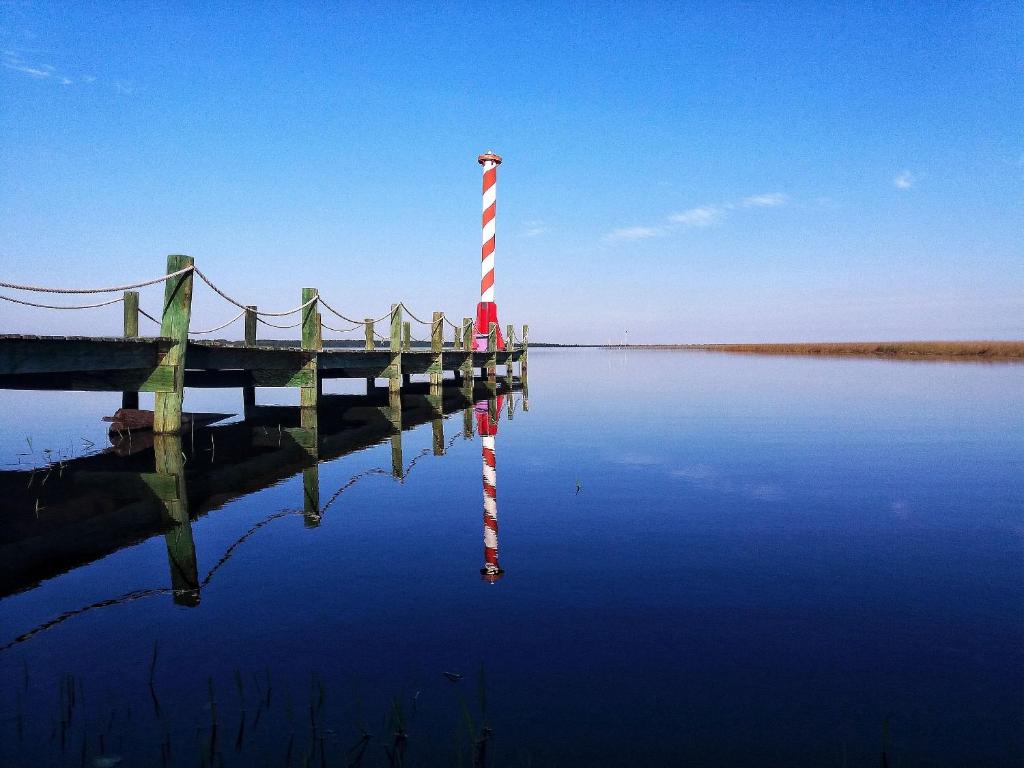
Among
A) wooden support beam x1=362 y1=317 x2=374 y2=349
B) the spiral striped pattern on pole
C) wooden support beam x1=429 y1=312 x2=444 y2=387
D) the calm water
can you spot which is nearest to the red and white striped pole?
the spiral striped pattern on pole

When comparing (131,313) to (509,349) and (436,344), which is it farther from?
(509,349)

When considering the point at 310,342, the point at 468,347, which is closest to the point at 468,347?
the point at 468,347

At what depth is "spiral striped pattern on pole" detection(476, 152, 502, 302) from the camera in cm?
2745

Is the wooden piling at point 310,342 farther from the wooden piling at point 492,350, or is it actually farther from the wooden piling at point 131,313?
the wooden piling at point 492,350

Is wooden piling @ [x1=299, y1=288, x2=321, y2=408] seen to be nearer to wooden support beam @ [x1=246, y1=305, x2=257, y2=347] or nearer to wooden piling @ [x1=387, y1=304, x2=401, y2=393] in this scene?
wooden support beam @ [x1=246, y1=305, x2=257, y2=347]

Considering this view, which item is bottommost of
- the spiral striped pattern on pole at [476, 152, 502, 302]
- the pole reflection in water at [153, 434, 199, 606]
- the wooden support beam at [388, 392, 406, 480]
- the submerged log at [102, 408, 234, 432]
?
the wooden support beam at [388, 392, 406, 480]

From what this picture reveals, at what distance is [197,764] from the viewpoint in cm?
269

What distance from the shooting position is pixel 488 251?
27.5 m

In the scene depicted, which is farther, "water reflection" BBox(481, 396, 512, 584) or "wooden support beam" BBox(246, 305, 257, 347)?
"wooden support beam" BBox(246, 305, 257, 347)

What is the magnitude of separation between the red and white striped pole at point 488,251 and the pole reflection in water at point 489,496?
9.87 meters

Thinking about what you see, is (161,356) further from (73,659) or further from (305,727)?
(305,727)

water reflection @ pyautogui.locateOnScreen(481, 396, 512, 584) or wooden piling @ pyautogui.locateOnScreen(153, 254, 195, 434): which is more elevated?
wooden piling @ pyautogui.locateOnScreen(153, 254, 195, 434)

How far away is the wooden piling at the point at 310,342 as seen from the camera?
13.9 metres

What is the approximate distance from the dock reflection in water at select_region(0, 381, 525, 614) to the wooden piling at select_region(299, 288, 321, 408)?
0.31 metres
